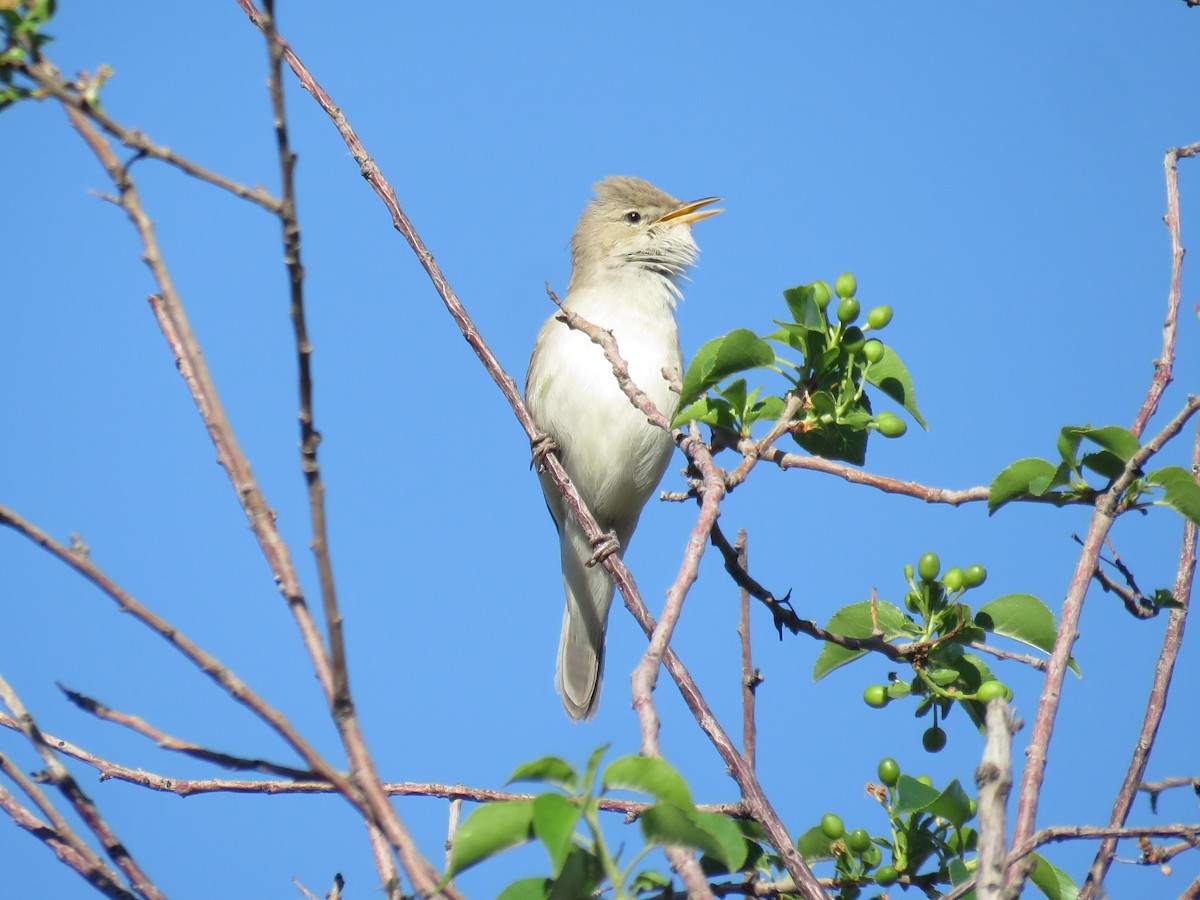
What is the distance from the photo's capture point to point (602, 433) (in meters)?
6.75

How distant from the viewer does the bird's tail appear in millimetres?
7074

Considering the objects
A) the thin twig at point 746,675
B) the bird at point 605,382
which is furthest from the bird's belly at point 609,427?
the thin twig at point 746,675

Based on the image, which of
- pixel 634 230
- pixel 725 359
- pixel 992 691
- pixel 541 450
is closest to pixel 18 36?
pixel 725 359

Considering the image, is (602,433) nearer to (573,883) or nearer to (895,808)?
(895,808)

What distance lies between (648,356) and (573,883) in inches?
190

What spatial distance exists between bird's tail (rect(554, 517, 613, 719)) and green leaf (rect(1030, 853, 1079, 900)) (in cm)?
472

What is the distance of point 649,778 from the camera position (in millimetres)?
1625

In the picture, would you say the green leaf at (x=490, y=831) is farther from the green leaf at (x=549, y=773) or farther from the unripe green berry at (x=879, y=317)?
the unripe green berry at (x=879, y=317)

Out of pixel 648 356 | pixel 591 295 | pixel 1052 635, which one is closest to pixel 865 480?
pixel 1052 635

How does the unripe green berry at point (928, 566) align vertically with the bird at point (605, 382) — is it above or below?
below

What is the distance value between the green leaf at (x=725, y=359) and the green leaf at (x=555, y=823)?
58.4 inches

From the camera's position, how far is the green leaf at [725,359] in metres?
A: 2.86

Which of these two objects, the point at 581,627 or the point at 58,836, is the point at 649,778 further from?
the point at 581,627

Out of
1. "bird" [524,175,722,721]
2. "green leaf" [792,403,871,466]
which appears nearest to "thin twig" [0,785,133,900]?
"green leaf" [792,403,871,466]
